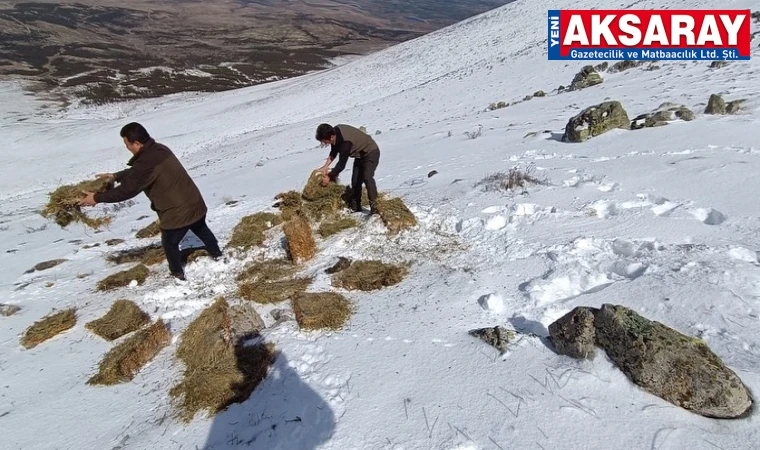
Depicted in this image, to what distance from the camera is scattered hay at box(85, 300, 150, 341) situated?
165 inches

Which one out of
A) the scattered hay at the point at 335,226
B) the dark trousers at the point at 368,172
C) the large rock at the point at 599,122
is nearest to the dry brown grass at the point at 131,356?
the scattered hay at the point at 335,226

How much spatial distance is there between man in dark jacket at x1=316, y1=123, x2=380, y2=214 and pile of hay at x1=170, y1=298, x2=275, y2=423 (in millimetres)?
2394

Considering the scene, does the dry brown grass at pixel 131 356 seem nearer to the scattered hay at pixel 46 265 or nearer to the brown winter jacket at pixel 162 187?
the brown winter jacket at pixel 162 187

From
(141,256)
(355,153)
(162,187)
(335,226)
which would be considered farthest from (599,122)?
(141,256)

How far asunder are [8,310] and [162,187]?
8.52 ft

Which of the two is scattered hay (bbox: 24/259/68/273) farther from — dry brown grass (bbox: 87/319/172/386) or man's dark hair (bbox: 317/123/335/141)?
man's dark hair (bbox: 317/123/335/141)

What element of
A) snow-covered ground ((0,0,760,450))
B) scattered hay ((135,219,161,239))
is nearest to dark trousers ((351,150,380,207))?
snow-covered ground ((0,0,760,450))

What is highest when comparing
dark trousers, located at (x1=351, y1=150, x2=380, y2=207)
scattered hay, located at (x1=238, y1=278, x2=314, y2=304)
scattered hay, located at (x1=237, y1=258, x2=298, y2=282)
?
dark trousers, located at (x1=351, y1=150, x2=380, y2=207)

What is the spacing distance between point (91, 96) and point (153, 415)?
42.7 metres

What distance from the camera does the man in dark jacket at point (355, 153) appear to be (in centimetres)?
531

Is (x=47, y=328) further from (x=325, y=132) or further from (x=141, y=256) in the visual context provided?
(x=325, y=132)

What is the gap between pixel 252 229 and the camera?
236 inches

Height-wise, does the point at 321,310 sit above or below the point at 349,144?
below

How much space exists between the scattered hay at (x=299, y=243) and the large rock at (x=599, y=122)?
5557 millimetres
